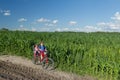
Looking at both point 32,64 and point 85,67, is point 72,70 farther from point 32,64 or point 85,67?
point 32,64

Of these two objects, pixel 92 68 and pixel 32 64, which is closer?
pixel 92 68

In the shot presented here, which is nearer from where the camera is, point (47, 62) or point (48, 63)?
point (47, 62)

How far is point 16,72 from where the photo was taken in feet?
49.2

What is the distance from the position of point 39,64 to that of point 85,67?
11.2 feet

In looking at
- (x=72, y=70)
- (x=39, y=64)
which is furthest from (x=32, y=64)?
(x=72, y=70)

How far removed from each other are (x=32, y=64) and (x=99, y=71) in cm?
513

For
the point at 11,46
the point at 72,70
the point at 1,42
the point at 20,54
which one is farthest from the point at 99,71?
the point at 1,42

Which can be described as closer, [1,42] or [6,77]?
[6,77]

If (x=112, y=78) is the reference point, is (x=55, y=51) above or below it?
above

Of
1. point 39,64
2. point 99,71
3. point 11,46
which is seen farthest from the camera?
point 11,46

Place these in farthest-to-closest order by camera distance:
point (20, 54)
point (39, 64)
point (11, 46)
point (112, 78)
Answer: point (11, 46) → point (20, 54) → point (39, 64) → point (112, 78)

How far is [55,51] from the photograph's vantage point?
19156mm

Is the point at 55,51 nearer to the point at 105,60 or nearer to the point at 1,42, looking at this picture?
the point at 105,60

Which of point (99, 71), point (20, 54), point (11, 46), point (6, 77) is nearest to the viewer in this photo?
point (6, 77)
